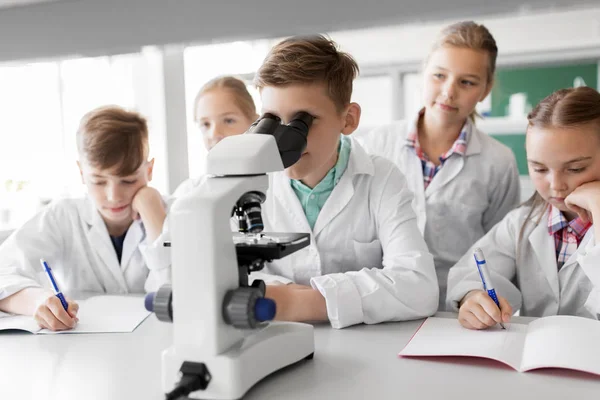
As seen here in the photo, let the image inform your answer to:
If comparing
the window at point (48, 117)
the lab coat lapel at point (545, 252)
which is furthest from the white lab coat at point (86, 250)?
the window at point (48, 117)

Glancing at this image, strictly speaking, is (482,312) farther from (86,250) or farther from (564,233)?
(86,250)

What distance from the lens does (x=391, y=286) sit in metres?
1.02

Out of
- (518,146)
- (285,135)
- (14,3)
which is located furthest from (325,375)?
(518,146)

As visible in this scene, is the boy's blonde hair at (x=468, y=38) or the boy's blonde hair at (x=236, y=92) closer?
the boy's blonde hair at (x=468, y=38)

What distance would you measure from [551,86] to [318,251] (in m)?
3.75

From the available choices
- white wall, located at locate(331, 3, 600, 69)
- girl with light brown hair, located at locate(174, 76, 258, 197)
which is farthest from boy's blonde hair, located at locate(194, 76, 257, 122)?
white wall, located at locate(331, 3, 600, 69)

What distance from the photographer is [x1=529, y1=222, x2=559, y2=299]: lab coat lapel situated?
1261 millimetres

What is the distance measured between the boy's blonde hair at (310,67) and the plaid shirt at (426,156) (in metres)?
0.61

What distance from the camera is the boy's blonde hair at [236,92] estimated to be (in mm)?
1773

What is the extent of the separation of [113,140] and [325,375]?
101 cm

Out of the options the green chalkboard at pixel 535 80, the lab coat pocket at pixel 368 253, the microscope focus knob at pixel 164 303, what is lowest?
the lab coat pocket at pixel 368 253

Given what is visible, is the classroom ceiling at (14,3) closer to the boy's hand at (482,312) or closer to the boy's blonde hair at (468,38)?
the boy's hand at (482,312)

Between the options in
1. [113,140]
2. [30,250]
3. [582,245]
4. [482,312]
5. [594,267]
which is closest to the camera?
[482,312]

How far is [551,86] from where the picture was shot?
14.1 feet
